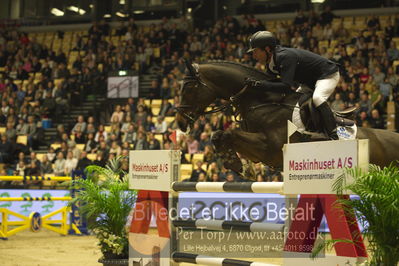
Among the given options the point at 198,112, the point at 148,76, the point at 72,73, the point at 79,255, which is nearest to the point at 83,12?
the point at 72,73

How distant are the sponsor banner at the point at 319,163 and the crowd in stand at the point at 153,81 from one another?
8292 millimetres

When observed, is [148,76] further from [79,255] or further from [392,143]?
[392,143]

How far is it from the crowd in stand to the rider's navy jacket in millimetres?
6616

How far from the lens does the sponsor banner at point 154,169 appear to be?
6094mm

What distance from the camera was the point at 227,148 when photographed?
21.2ft

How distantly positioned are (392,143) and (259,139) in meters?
1.73

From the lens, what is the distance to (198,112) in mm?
7086

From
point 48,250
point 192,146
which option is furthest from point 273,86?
point 192,146

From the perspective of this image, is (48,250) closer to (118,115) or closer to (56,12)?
(118,115)

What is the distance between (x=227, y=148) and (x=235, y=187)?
1112 millimetres

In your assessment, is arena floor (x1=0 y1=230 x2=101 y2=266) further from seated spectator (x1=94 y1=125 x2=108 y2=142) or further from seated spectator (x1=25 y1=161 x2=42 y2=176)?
seated spectator (x1=94 y1=125 x2=108 y2=142)

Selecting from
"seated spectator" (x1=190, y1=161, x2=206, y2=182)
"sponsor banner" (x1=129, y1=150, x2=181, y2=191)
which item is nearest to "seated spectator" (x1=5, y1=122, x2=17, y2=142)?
"seated spectator" (x1=190, y1=161, x2=206, y2=182)

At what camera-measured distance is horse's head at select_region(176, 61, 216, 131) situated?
701 cm

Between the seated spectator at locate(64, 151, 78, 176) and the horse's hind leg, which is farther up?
the horse's hind leg
